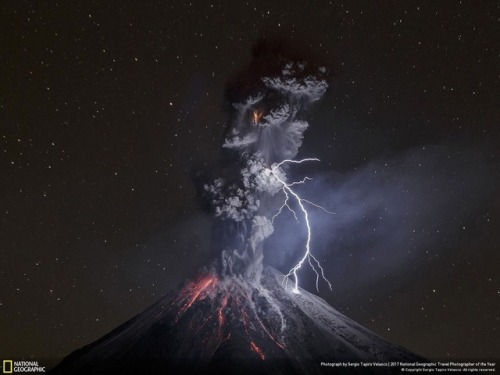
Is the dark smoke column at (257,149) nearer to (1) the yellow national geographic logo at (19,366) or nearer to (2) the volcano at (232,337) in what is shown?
(2) the volcano at (232,337)

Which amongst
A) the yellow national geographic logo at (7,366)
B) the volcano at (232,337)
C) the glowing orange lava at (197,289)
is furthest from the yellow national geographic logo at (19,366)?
the glowing orange lava at (197,289)

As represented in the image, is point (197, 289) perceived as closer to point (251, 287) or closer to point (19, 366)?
point (251, 287)

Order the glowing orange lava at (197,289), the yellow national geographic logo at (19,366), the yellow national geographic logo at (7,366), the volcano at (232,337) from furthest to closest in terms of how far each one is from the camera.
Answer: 1. the glowing orange lava at (197,289)
2. the volcano at (232,337)
3. the yellow national geographic logo at (19,366)
4. the yellow national geographic logo at (7,366)

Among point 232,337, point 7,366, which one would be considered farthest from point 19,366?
point 232,337

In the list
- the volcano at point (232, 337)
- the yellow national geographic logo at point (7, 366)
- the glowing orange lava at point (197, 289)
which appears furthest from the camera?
the glowing orange lava at point (197, 289)

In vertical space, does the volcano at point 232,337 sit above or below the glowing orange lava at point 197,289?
below

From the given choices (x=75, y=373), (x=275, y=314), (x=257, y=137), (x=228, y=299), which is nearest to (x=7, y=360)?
(x=75, y=373)
